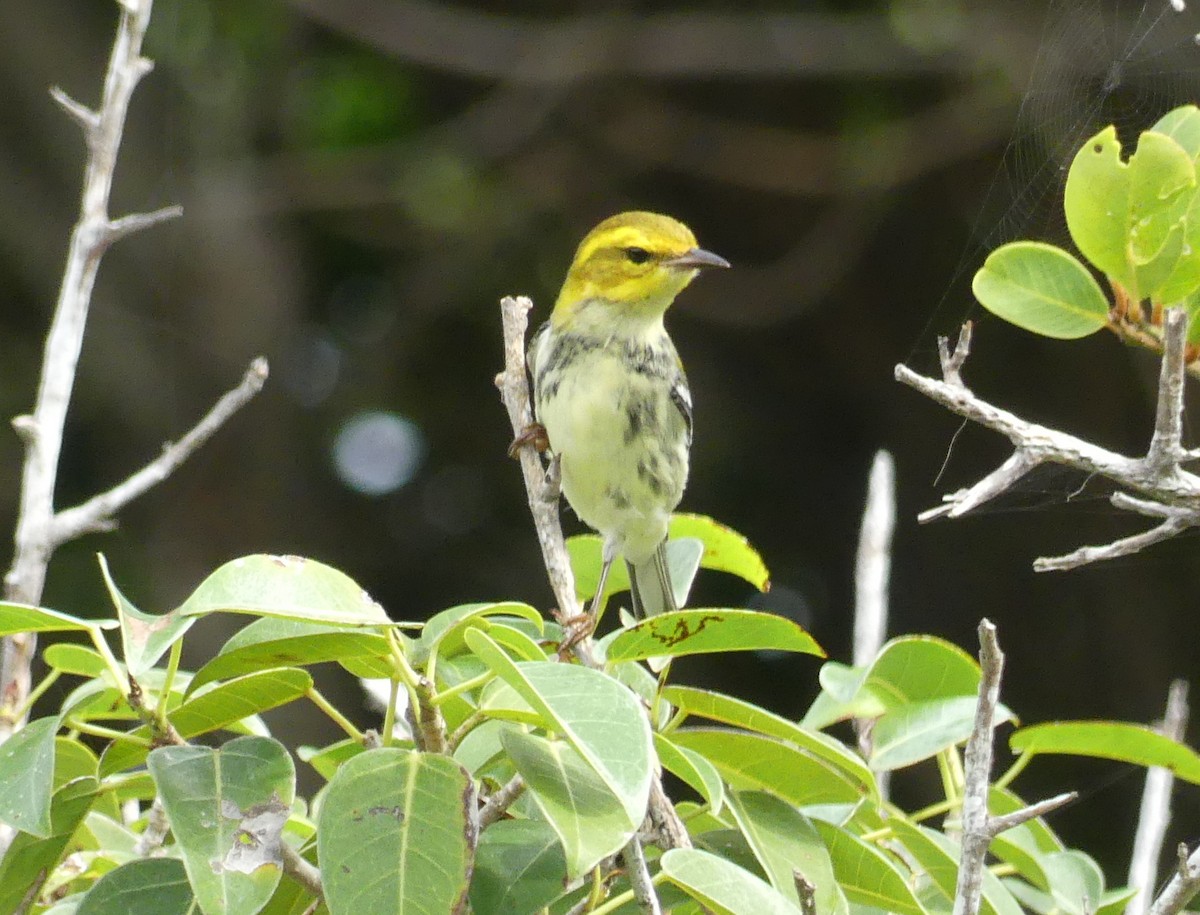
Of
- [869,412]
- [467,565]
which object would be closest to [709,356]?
[869,412]

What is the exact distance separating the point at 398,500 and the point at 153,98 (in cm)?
189

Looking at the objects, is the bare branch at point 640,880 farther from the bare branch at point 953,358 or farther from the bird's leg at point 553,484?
the bird's leg at point 553,484

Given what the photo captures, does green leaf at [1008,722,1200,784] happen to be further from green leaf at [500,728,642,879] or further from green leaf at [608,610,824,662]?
green leaf at [500,728,642,879]

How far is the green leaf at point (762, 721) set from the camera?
142 cm

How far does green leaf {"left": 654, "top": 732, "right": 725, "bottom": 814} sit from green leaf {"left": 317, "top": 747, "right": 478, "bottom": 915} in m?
0.19

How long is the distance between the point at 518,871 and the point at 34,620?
1.53 feet

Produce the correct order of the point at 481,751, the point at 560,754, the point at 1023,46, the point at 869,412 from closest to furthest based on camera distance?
the point at 560,754 → the point at 481,751 → the point at 1023,46 → the point at 869,412

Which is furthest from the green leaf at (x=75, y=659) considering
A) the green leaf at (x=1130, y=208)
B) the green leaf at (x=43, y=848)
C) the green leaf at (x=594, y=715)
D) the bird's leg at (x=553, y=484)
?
the green leaf at (x=1130, y=208)

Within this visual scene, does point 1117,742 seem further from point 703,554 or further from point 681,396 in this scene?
point 681,396

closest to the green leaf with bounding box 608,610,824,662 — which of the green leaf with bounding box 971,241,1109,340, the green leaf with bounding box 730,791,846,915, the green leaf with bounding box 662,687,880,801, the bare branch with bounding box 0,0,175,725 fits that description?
the green leaf with bounding box 662,687,880,801

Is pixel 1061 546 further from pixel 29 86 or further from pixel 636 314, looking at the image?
pixel 29 86

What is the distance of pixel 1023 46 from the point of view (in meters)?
5.07

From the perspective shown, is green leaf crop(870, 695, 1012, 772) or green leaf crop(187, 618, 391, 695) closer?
green leaf crop(187, 618, 391, 695)

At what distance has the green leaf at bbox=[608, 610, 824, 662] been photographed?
137cm
